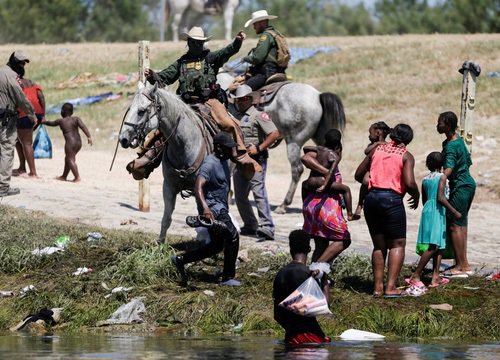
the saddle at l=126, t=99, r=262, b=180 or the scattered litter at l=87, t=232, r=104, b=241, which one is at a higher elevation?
the saddle at l=126, t=99, r=262, b=180

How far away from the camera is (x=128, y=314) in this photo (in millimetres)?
13414

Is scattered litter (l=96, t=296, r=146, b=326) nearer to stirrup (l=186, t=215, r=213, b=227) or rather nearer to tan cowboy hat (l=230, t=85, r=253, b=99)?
stirrup (l=186, t=215, r=213, b=227)

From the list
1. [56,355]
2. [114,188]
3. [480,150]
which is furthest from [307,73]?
[56,355]

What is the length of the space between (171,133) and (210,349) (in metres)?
4.44

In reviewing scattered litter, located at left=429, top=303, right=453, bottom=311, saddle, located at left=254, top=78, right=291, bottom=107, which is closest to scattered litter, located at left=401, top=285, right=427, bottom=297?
scattered litter, located at left=429, top=303, right=453, bottom=311

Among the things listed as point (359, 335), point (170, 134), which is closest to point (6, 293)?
point (170, 134)

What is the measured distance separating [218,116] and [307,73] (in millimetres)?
22502

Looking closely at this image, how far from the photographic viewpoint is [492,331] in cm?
1271

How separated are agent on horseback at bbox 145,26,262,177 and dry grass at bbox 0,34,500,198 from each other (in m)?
9.43

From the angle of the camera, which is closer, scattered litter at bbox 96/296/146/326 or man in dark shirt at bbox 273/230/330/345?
man in dark shirt at bbox 273/230/330/345

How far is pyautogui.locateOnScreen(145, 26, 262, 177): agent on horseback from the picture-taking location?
52.8 feet

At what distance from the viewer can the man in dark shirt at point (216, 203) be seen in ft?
44.8

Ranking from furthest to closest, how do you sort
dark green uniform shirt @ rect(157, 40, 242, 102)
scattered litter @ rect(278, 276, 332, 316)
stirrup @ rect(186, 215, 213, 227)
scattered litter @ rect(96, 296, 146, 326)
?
dark green uniform shirt @ rect(157, 40, 242, 102) → stirrup @ rect(186, 215, 213, 227) → scattered litter @ rect(96, 296, 146, 326) → scattered litter @ rect(278, 276, 332, 316)

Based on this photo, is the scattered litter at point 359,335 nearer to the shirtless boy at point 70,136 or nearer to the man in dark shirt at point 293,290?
the man in dark shirt at point 293,290
